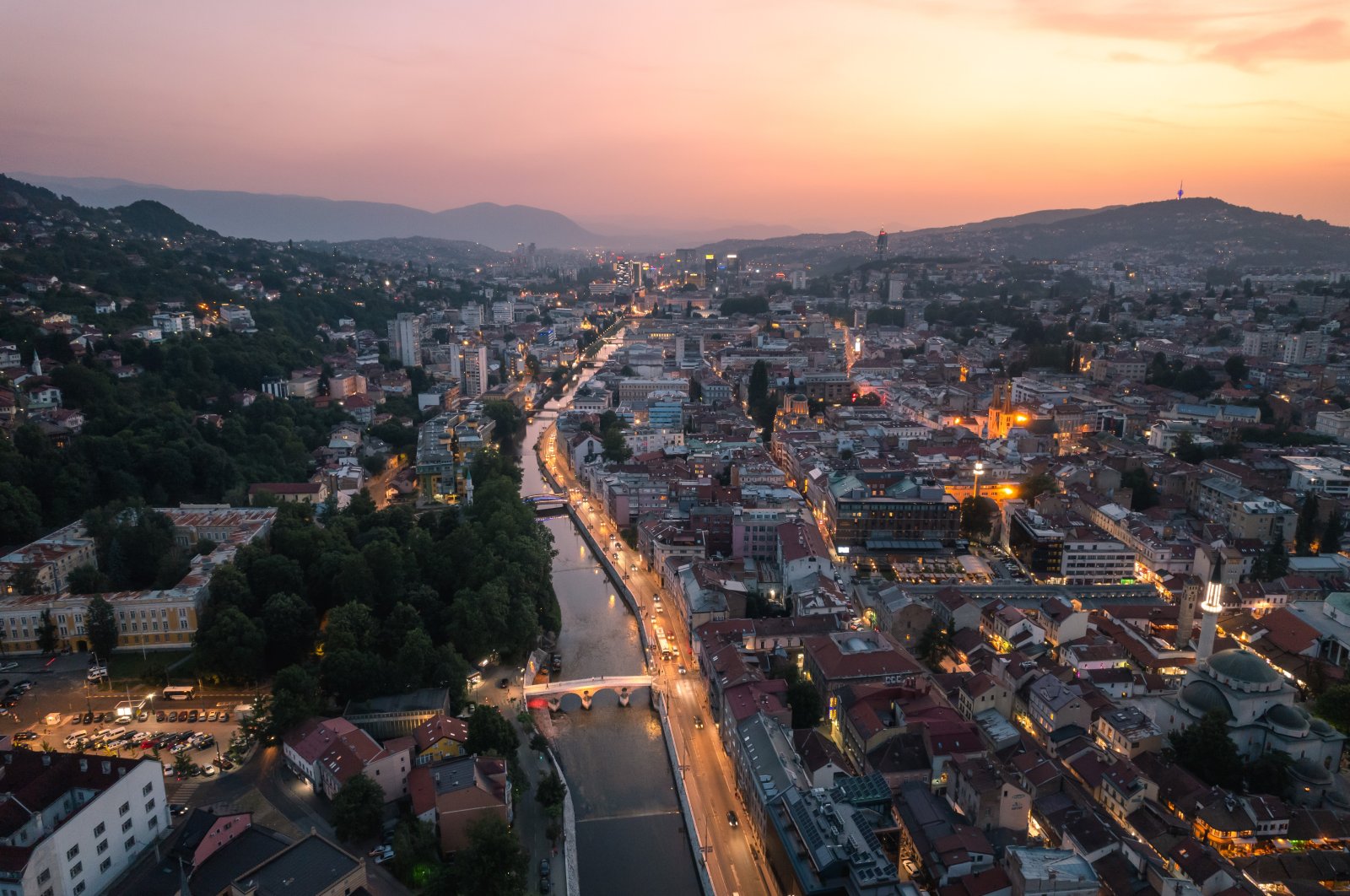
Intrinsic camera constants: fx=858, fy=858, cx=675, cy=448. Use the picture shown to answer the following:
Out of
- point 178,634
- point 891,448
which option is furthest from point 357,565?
point 891,448

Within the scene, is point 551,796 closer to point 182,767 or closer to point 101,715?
point 182,767

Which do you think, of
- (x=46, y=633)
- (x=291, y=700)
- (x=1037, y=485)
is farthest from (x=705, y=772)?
(x=1037, y=485)

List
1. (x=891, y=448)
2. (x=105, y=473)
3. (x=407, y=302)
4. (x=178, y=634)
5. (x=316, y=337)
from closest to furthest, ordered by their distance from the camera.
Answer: (x=178, y=634) < (x=105, y=473) < (x=891, y=448) < (x=316, y=337) < (x=407, y=302)

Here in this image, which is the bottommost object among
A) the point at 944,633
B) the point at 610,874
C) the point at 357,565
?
the point at 610,874

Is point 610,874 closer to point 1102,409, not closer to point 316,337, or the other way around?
point 1102,409

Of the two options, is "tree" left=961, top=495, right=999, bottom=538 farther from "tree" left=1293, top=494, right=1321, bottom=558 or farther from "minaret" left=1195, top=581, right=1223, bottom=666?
"minaret" left=1195, top=581, right=1223, bottom=666

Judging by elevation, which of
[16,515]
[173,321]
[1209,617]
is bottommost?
[1209,617]
